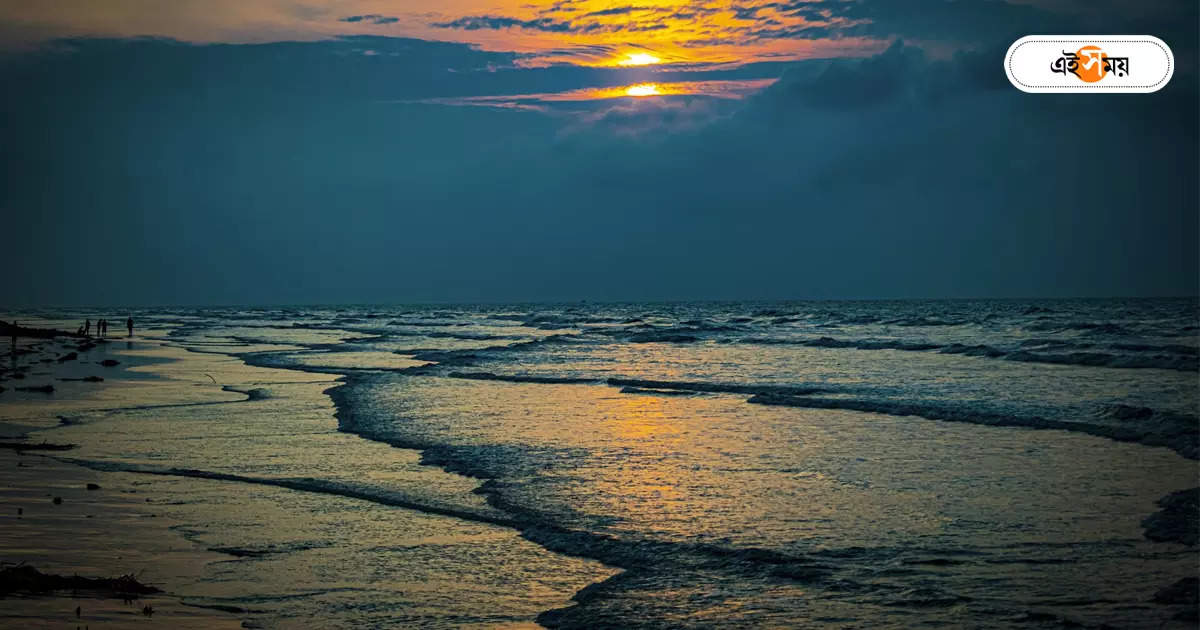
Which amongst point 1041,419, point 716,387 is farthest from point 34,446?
point 1041,419

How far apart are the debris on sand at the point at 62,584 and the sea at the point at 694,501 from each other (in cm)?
59

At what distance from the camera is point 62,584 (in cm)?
766

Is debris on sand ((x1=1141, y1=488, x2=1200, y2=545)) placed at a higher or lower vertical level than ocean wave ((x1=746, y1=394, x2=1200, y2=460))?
higher

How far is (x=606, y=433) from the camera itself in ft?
57.1

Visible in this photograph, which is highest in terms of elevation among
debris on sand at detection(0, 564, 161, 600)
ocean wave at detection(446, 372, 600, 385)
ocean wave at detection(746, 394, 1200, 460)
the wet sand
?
debris on sand at detection(0, 564, 161, 600)

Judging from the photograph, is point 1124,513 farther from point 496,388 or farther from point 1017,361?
point 1017,361

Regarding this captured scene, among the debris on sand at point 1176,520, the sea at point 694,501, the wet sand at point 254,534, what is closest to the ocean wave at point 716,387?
the sea at point 694,501

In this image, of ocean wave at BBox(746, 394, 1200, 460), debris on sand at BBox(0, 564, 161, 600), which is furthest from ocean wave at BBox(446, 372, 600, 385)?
debris on sand at BBox(0, 564, 161, 600)

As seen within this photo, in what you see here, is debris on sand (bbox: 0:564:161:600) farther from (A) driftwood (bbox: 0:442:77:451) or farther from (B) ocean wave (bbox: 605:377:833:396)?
(B) ocean wave (bbox: 605:377:833:396)

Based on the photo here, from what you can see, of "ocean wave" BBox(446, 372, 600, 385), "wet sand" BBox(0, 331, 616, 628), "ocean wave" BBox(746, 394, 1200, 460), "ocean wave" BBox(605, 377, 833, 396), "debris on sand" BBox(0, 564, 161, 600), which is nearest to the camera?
"wet sand" BBox(0, 331, 616, 628)

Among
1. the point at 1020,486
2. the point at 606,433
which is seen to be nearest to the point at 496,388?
the point at 606,433

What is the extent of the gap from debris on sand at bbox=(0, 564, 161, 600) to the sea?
0.59 meters

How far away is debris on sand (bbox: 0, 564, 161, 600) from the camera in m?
7.49

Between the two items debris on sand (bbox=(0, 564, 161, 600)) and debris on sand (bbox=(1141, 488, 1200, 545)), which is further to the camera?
debris on sand (bbox=(1141, 488, 1200, 545))
